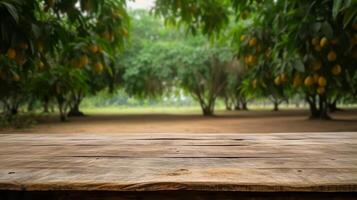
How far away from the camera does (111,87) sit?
20484 mm

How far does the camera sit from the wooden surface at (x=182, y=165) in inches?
52.6

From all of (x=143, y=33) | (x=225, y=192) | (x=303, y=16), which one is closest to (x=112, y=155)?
(x=225, y=192)

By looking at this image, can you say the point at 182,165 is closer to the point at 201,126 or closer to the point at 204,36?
the point at 204,36

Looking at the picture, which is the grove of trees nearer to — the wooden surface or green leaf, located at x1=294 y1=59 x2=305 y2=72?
green leaf, located at x1=294 y1=59 x2=305 y2=72

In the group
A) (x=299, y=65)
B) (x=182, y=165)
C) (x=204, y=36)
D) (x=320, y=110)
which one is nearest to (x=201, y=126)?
(x=204, y=36)

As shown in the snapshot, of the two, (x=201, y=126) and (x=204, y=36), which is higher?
(x=204, y=36)

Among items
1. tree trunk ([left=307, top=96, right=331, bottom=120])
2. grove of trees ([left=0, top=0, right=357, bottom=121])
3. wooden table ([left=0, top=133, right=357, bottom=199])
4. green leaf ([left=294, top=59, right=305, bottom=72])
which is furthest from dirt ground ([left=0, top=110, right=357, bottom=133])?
wooden table ([left=0, top=133, right=357, bottom=199])

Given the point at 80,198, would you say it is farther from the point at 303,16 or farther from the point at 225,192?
the point at 303,16

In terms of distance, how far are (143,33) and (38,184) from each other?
2265 cm

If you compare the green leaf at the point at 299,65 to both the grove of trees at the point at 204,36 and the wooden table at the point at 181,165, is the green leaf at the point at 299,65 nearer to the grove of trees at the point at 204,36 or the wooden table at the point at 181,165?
the grove of trees at the point at 204,36

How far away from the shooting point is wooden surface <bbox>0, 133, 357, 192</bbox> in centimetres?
134

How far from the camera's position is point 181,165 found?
168cm

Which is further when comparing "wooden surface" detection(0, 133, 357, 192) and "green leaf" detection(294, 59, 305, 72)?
"green leaf" detection(294, 59, 305, 72)

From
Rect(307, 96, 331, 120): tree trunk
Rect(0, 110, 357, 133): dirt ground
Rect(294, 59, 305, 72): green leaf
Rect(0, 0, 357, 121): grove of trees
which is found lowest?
Rect(0, 110, 357, 133): dirt ground
